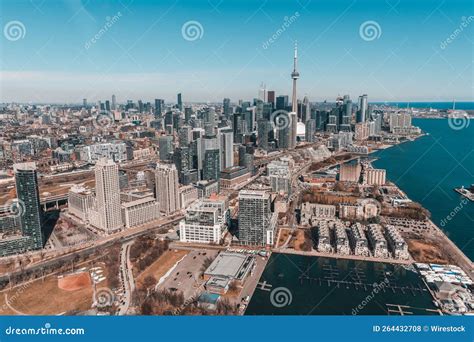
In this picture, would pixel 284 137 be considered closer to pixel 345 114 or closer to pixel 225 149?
pixel 225 149

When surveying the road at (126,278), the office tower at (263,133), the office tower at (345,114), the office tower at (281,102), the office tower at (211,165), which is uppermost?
the office tower at (281,102)

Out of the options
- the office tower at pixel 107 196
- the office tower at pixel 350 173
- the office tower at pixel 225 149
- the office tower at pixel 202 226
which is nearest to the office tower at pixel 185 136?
the office tower at pixel 225 149

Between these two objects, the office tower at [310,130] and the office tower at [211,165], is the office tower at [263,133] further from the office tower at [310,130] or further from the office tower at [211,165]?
the office tower at [211,165]

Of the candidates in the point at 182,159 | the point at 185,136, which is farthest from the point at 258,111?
the point at 182,159

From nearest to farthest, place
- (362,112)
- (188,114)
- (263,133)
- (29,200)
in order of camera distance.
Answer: (29,200)
(263,133)
(188,114)
(362,112)

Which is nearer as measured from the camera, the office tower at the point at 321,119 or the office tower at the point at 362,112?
the office tower at the point at 362,112

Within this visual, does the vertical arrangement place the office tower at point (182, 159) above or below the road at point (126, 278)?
above

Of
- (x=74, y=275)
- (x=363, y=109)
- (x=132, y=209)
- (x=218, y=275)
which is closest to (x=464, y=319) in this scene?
(x=218, y=275)
